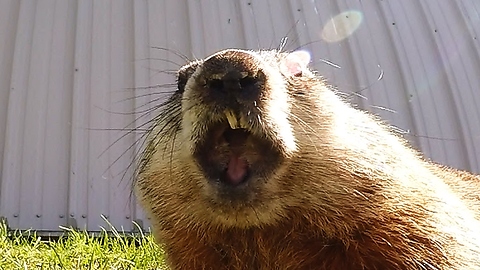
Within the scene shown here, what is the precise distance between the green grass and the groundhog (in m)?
1.51

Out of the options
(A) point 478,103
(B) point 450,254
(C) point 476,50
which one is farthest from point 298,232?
(C) point 476,50

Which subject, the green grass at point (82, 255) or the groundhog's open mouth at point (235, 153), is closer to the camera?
the groundhog's open mouth at point (235, 153)

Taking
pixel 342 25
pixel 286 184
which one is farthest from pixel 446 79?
pixel 286 184

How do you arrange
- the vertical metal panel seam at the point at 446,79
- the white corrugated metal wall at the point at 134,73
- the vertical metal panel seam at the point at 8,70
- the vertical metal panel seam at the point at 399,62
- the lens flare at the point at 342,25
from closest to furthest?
the white corrugated metal wall at the point at 134,73 → the vertical metal panel seam at the point at 8,70 → the vertical metal panel seam at the point at 399,62 → the vertical metal panel seam at the point at 446,79 → the lens flare at the point at 342,25

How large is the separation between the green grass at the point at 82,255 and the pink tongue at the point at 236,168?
6.03 feet

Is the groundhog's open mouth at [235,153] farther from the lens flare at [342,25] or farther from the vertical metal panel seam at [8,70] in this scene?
the lens flare at [342,25]

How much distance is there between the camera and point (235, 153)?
95.3 inches

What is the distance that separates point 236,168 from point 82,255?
2541mm

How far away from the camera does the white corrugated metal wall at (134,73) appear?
688 centimetres

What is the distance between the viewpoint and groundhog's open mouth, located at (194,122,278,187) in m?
2.39

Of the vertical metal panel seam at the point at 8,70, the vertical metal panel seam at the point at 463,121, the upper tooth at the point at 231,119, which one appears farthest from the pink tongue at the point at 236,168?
Result: the vertical metal panel seam at the point at 463,121

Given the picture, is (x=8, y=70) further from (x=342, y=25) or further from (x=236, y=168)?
(x=236, y=168)

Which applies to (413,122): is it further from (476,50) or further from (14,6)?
(14,6)

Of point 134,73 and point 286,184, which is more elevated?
point 134,73
